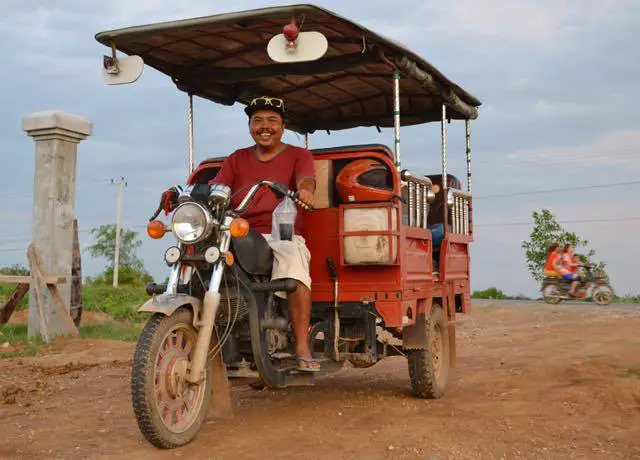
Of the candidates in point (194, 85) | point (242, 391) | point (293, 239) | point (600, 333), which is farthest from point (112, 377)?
point (600, 333)

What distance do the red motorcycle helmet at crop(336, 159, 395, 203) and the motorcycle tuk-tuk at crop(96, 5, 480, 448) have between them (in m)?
0.02

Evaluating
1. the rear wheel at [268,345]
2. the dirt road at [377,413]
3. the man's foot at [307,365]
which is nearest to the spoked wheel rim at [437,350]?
the dirt road at [377,413]

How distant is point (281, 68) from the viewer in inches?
279

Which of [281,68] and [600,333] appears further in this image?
[600,333]

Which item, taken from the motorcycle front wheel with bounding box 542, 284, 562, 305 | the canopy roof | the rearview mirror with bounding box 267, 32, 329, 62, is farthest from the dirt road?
the motorcycle front wheel with bounding box 542, 284, 562, 305

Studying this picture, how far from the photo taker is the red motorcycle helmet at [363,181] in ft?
20.0

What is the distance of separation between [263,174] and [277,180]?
5.6 inches

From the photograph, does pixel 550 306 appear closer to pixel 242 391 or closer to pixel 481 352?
pixel 481 352

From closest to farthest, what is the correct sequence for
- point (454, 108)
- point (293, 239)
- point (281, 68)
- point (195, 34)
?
point (293, 239)
point (195, 34)
point (281, 68)
point (454, 108)

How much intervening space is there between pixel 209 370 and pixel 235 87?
11.9 ft

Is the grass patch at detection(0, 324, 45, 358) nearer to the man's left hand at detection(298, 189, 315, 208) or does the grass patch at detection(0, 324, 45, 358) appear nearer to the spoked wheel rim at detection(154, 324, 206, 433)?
the spoked wheel rim at detection(154, 324, 206, 433)

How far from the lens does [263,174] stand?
19.7 feet

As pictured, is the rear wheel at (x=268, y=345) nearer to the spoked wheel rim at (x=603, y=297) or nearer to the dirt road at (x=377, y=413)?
the dirt road at (x=377, y=413)

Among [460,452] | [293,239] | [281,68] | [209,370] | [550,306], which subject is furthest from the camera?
[550,306]
